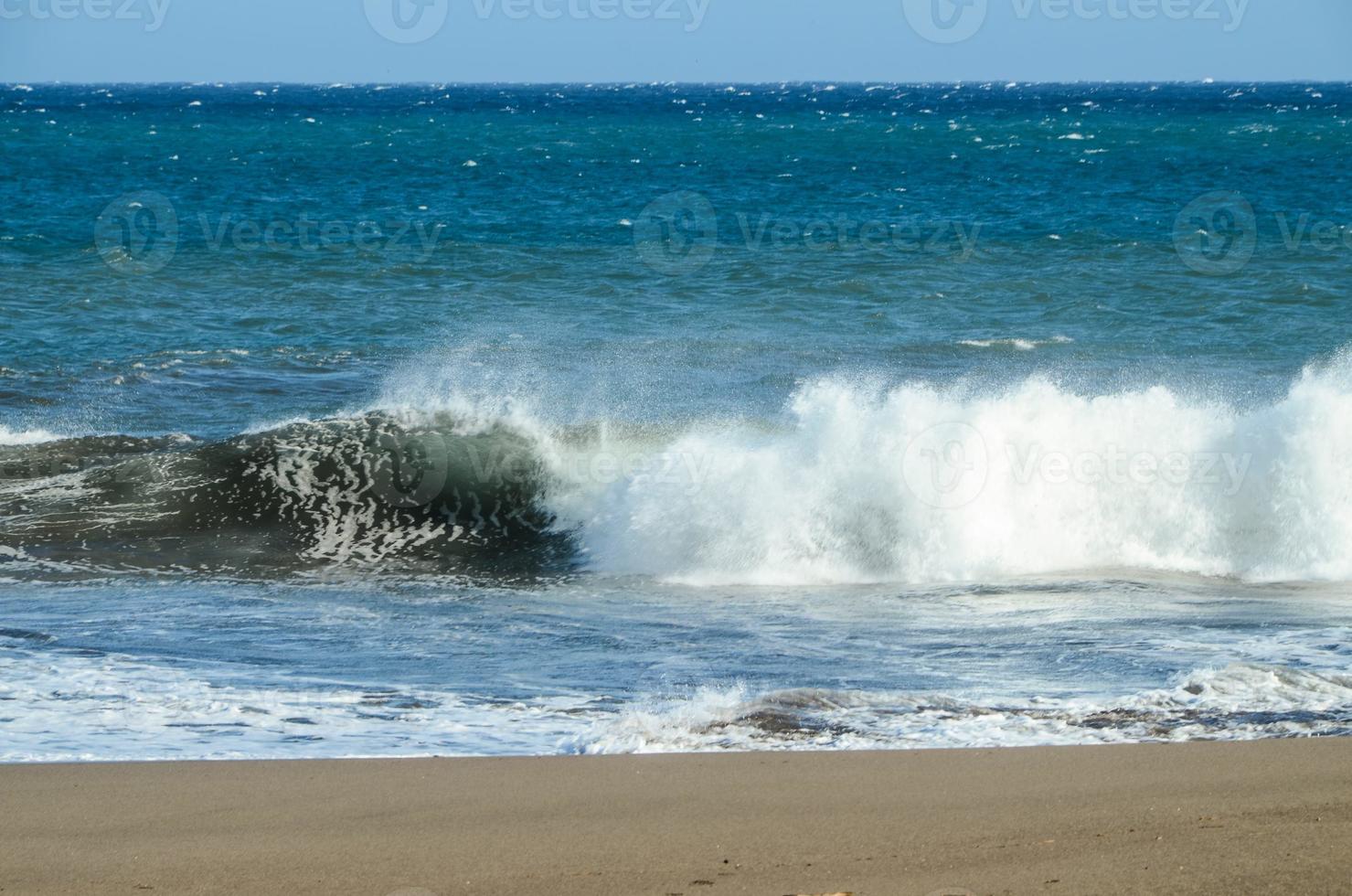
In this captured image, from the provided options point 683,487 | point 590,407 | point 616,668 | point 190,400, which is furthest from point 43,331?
point 616,668

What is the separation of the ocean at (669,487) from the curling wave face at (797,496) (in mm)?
36

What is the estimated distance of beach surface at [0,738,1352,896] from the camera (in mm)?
3584

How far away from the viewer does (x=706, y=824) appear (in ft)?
13.1

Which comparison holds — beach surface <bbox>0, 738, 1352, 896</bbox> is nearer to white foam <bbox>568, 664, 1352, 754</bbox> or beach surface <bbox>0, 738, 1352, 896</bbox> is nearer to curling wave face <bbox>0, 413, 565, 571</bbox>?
white foam <bbox>568, 664, 1352, 754</bbox>

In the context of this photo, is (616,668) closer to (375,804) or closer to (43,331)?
(375,804)

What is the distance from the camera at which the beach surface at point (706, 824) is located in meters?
3.58

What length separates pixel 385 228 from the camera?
2628cm

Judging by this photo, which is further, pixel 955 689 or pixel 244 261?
pixel 244 261

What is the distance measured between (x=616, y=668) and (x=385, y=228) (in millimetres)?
Result: 21416

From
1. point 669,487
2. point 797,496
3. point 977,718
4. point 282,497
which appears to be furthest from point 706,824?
point 282,497

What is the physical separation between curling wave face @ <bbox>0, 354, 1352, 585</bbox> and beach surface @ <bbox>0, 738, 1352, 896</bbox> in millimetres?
4005

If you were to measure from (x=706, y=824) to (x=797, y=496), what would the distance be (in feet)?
18.1

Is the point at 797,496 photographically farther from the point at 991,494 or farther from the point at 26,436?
the point at 26,436

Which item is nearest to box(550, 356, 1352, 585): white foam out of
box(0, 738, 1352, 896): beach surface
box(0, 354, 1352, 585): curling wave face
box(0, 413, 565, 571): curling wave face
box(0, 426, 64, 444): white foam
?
box(0, 354, 1352, 585): curling wave face
